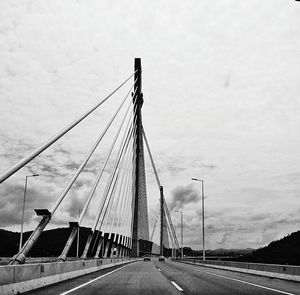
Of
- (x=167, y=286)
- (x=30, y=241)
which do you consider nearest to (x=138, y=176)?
(x=167, y=286)

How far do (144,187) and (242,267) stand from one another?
35.1m

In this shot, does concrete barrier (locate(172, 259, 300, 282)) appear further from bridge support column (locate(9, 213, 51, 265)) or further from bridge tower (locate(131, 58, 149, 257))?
bridge tower (locate(131, 58, 149, 257))

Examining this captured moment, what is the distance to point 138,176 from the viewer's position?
5562 centimetres

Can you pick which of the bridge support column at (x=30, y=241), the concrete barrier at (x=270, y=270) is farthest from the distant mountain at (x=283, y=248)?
the bridge support column at (x=30, y=241)

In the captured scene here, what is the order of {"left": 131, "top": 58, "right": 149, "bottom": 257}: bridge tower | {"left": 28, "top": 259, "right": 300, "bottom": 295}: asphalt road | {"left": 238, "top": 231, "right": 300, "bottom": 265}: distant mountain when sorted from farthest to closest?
{"left": 238, "top": 231, "right": 300, "bottom": 265}: distant mountain
{"left": 131, "top": 58, "right": 149, "bottom": 257}: bridge tower
{"left": 28, "top": 259, "right": 300, "bottom": 295}: asphalt road

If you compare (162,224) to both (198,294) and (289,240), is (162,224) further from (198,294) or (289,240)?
(198,294)

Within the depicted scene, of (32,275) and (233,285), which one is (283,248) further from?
(32,275)

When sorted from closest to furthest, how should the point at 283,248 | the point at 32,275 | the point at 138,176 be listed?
1. the point at 32,275
2. the point at 138,176
3. the point at 283,248

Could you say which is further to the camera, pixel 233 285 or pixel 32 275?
pixel 233 285

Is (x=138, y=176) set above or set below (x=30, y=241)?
above

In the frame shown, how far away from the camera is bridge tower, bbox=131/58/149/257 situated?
4233 cm

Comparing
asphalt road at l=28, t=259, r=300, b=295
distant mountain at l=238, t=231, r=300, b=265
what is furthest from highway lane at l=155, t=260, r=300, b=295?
distant mountain at l=238, t=231, r=300, b=265

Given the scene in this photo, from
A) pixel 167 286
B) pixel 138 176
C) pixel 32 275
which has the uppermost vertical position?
pixel 138 176

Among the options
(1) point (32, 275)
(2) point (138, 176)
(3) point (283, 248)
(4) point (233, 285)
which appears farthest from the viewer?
(3) point (283, 248)
